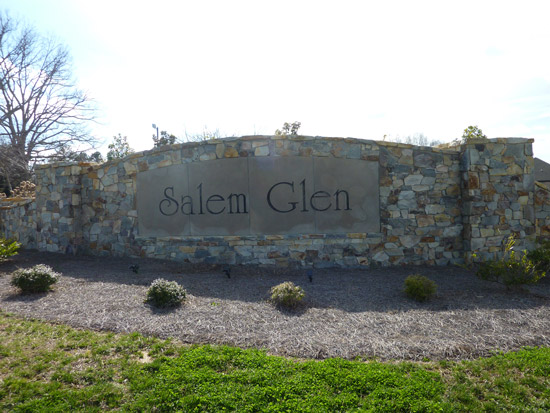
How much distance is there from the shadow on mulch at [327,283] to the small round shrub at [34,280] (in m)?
0.88

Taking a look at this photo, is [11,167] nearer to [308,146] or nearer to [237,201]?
[237,201]

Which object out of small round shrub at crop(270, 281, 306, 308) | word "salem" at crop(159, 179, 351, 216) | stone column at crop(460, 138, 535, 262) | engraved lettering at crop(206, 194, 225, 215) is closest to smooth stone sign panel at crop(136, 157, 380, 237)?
word "salem" at crop(159, 179, 351, 216)

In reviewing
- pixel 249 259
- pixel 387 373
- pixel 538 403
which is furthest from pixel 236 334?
pixel 249 259

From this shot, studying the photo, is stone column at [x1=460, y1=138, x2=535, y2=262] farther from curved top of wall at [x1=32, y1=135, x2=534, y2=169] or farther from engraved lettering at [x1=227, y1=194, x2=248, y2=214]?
engraved lettering at [x1=227, y1=194, x2=248, y2=214]

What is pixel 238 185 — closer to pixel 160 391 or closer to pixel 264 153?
pixel 264 153

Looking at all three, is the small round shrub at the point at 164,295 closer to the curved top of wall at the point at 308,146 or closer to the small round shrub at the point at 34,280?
the small round shrub at the point at 34,280

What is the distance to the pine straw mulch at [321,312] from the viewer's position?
13.5ft

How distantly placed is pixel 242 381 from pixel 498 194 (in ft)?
24.5

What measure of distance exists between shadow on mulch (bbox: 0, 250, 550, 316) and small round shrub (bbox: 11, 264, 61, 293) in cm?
88

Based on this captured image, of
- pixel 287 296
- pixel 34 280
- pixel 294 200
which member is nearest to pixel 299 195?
pixel 294 200

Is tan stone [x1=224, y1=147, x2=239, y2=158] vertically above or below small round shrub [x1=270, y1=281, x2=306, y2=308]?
above

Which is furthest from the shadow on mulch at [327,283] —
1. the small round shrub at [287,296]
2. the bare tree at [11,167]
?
the bare tree at [11,167]

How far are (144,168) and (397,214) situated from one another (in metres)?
6.48

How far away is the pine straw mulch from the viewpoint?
4.11m
